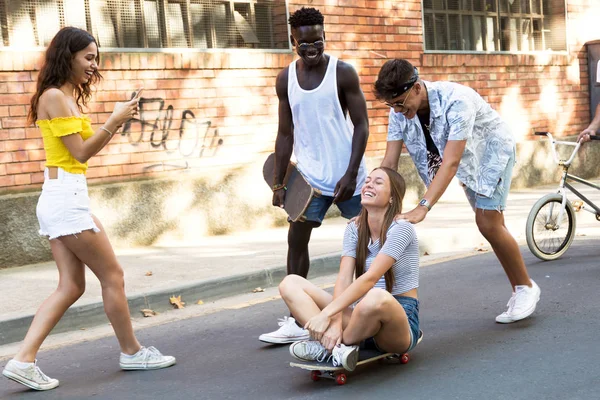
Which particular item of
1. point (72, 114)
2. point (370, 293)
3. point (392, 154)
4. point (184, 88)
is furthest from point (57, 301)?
point (184, 88)

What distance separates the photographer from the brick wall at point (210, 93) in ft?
29.5

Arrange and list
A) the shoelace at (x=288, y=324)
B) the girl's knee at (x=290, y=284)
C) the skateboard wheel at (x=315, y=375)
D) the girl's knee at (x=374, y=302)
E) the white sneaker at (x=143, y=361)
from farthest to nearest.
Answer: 1. the shoelace at (x=288, y=324)
2. the white sneaker at (x=143, y=361)
3. the girl's knee at (x=290, y=284)
4. the skateboard wheel at (x=315, y=375)
5. the girl's knee at (x=374, y=302)

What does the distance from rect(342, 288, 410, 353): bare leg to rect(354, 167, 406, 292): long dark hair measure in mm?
332

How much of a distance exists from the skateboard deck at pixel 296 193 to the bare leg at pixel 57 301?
1.34m

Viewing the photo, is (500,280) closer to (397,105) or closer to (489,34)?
(397,105)

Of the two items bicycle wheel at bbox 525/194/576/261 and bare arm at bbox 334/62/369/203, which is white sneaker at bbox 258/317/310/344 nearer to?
bare arm at bbox 334/62/369/203

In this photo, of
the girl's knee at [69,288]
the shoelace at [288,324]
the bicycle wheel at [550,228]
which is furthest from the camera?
the bicycle wheel at [550,228]

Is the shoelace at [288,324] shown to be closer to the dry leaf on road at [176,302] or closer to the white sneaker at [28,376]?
the white sneaker at [28,376]

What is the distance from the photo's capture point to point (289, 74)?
562cm

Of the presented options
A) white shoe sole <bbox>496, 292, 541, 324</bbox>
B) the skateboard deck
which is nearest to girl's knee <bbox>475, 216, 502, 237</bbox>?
white shoe sole <bbox>496, 292, 541, 324</bbox>

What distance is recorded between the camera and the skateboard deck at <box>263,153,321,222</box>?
5555 millimetres

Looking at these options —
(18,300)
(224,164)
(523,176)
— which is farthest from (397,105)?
(523,176)

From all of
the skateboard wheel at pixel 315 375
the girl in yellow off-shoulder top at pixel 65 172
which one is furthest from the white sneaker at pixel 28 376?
the skateboard wheel at pixel 315 375

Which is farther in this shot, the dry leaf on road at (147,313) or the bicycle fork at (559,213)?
the bicycle fork at (559,213)
